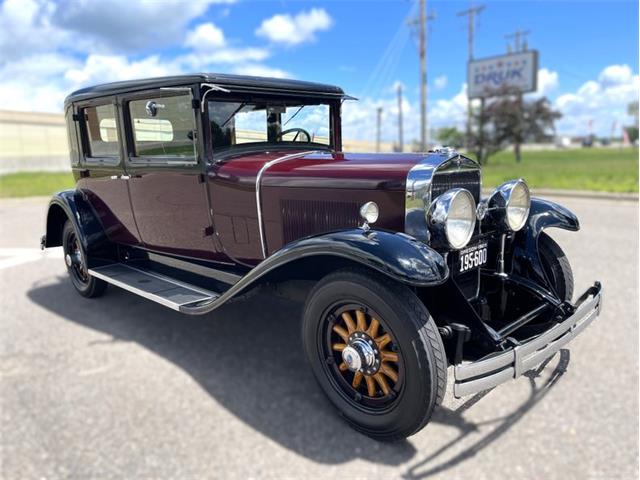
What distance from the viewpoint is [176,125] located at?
294 centimetres

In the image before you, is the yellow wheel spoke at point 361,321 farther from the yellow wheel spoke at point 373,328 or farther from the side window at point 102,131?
the side window at point 102,131

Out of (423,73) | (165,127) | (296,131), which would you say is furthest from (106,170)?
(423,73)

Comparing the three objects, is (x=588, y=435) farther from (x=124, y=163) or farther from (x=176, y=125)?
(x=124, y=163)

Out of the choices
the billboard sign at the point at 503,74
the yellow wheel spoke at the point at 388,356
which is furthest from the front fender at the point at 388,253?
the billboard sign at the point at 503,74

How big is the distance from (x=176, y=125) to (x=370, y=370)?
6.52ft

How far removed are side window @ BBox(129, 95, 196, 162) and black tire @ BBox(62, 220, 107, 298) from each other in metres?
0.99

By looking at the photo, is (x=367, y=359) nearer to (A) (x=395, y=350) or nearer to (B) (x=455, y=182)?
(A) (x=395, y=350)

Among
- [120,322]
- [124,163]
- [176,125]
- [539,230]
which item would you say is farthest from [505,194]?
[120,322]

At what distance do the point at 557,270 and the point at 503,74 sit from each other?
1237 inches

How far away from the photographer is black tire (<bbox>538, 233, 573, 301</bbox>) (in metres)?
2.95

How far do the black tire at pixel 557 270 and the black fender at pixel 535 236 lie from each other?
0.37ft

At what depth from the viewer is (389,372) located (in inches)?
75.5

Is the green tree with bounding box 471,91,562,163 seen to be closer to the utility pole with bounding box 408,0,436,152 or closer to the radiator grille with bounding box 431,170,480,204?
the utility pole with bounding box 408,0,436,152

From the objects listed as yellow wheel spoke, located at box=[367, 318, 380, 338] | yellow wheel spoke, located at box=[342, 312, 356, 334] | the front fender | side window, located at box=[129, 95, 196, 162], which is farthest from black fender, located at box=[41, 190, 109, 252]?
yellow wheel spoke, located at box=[367, 318, 380, 338]
